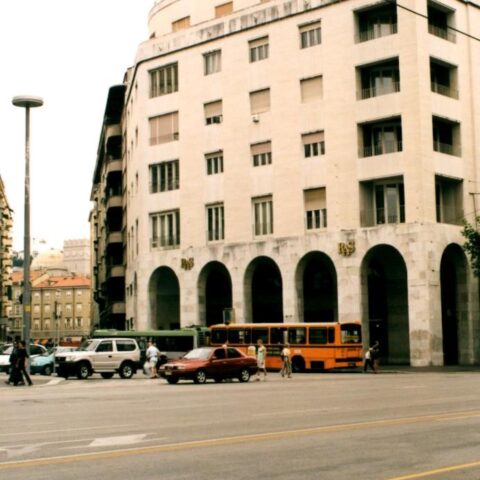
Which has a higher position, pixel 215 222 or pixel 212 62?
pixel 212 62

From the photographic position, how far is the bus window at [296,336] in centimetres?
4306

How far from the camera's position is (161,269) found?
59344 millimetres

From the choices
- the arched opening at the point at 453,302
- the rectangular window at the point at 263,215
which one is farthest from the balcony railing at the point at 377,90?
the arched opening at the point at 453,302

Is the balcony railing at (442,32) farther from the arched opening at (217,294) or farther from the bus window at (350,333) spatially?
the arched opening at (217,294)

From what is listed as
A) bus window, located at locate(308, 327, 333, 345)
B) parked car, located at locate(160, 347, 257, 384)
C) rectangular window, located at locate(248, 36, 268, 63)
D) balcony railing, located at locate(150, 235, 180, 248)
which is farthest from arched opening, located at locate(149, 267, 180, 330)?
parked car, located at locate(160, 347, 257, 384)

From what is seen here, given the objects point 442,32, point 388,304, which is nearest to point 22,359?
point 388,304

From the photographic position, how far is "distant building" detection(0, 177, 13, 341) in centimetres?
11346

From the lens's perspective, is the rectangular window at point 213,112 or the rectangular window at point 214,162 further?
the rectangular window at point 213,112

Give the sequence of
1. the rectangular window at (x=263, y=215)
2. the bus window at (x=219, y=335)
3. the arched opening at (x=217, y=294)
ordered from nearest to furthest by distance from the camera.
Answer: the bus window at (x=219, y=335), the rectangular window at (x=263, y=215), the arched opening at (x=217, y=294)

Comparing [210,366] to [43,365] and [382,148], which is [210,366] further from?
[382,148]

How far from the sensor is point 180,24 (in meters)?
60.9

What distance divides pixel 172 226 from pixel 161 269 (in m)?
3.21

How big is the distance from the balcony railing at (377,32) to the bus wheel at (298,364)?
743 inches

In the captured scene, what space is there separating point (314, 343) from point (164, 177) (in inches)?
811
